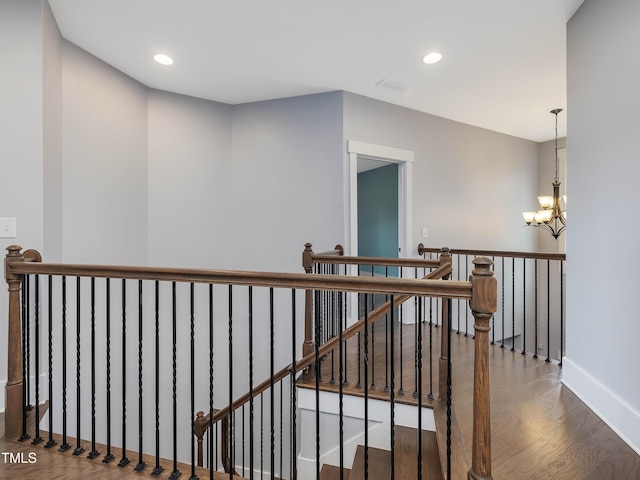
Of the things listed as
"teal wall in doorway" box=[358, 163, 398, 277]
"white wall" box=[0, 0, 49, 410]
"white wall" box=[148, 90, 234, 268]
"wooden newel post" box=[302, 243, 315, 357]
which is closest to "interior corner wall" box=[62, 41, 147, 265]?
"white wall" box=[148, 90, 234, 268]

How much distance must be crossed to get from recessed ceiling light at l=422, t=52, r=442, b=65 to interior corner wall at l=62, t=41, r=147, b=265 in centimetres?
269

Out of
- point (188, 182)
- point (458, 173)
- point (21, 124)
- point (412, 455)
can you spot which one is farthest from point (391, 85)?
point (412, 455)

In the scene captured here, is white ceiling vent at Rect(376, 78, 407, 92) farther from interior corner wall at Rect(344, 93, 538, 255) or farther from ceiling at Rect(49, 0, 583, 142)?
interior corner wall at Rect(344, 93, 538, 255)

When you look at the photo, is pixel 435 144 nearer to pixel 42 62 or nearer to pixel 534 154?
pixel 534 154

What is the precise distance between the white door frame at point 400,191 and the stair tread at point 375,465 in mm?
1660

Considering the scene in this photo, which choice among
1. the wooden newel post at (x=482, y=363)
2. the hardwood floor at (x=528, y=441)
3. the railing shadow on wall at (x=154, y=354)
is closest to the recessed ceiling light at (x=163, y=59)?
the railing shadow on wall at (x=154, y=354)

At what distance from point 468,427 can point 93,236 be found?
3076 millimetres

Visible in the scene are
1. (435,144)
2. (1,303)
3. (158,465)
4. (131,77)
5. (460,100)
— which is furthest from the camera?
(435,144)

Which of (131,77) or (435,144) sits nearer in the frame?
(131,77)

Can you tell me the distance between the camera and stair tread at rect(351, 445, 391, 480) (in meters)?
1.92

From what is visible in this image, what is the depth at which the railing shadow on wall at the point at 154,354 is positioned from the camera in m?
1.37

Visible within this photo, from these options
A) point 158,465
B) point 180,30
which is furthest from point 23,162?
point 158,465

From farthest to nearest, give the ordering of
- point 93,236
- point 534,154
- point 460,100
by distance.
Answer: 1. point 534,154
2. point 460,100
3. point 93,236

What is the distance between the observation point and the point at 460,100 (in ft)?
12.5
